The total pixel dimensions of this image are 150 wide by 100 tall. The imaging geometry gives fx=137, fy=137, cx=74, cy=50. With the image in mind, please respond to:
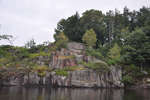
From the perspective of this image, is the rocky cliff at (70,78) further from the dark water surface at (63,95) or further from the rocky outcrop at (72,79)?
the dark water surface at (63,95)

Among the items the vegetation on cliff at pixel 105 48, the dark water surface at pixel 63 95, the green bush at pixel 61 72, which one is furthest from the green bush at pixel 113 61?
the dark water surface at pixel 63 95

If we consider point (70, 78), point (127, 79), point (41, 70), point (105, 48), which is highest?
point (105, 48)

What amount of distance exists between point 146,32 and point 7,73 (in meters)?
32.2

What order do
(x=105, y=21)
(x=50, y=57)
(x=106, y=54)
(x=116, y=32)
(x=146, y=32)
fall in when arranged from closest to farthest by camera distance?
(x=50, y=57) → (x=146, y=32) → (x=106, y=54) → (x=116, y=32) → (x=105, y=21)

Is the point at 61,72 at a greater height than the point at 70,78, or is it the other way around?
the point at 61,72

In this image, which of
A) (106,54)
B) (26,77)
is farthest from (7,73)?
(106,54)

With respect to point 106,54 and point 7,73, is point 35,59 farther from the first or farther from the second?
point 106,54

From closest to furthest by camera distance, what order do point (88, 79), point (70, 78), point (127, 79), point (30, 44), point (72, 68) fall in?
point (70, 78) → point (88, 79) → point (127, 79) → point (72, 68) → point (30, 44)

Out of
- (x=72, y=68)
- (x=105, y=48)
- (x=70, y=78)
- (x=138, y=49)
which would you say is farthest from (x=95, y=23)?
(x=70, y=78)

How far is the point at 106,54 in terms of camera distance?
119 ft

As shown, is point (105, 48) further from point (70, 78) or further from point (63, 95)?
point (63, 95)

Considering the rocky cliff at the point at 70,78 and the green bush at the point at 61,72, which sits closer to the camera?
the rocky cliff at the point at 70,78

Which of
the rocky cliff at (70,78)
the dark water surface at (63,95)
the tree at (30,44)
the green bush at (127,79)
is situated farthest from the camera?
the tree at (30,44)

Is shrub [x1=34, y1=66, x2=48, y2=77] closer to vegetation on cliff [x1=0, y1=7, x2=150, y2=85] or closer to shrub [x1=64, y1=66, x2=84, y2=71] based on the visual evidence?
vegetation on cliff [x1=0, y1=7, x2=150, y2=85]
